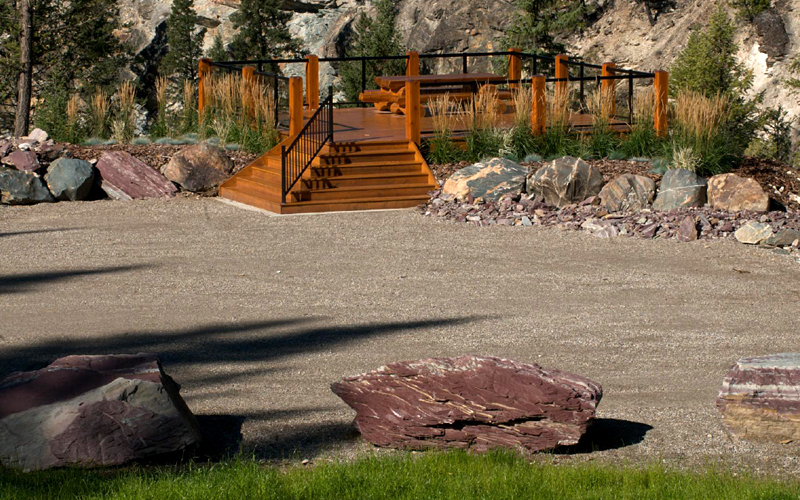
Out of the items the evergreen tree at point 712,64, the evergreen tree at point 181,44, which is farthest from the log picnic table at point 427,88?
the evergreen tree at point 181,44

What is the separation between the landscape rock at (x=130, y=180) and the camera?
1426 cm

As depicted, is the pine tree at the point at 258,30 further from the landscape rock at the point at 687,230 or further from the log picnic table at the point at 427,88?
Answer: the landscape rock at the point at 687,230

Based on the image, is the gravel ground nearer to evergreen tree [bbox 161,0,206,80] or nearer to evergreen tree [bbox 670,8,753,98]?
evergreen tree [bbox 670,8,753,98]

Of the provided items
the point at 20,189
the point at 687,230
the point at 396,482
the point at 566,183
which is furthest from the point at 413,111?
the point at 396,482

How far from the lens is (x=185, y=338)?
7414 mm

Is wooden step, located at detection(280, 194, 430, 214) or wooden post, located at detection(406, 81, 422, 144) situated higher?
wooden post, located at detection(406, 81, 422, 144)

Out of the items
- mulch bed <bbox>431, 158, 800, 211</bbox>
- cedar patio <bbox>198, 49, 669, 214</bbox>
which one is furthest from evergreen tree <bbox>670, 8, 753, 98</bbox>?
mulch bed <bbox>431, 158, 800, 211</bbox>

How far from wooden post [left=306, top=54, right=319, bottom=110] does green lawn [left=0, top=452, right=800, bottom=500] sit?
42.7ft

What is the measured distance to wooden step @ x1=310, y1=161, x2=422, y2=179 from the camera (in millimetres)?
13789

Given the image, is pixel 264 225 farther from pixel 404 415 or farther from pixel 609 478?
pixel 609 478

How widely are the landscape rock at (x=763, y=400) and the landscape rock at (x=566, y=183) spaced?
7.61 m

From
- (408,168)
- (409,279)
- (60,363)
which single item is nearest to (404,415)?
(60,363)

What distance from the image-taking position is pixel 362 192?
44.9ft

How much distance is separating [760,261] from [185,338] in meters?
6.33
